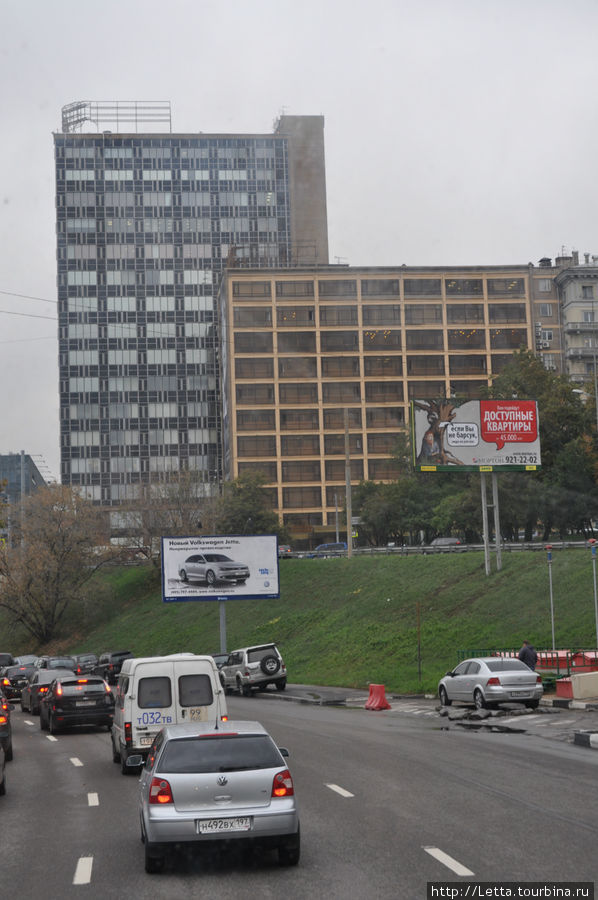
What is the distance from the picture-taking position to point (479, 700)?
28125 mm

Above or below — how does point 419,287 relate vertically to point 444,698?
above

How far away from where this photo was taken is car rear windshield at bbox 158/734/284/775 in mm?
10078

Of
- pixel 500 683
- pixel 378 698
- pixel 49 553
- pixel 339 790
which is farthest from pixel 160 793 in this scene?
pixel 49 553

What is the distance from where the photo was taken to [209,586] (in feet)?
168

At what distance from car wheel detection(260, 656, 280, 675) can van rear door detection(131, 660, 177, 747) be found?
23059 millimetres

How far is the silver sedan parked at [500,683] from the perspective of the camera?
90.2 feet

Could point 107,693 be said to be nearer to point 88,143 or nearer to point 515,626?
point 515,626

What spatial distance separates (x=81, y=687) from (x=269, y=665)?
47.7ft

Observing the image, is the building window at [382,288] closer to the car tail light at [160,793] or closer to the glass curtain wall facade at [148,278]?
the glass curtain wall facade at [148,278]

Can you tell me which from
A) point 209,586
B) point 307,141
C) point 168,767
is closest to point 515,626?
point 209,586

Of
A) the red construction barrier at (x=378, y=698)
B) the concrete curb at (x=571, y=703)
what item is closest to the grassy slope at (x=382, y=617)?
the red construction barrier at (x=378, y=698)

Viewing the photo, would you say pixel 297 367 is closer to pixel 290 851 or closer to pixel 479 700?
pixel 479 700

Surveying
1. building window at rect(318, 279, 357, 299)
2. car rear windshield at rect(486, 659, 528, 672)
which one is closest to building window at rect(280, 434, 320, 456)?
building window at rect(318, 279, 357, 299)

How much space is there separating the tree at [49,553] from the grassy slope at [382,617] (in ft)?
7.45
